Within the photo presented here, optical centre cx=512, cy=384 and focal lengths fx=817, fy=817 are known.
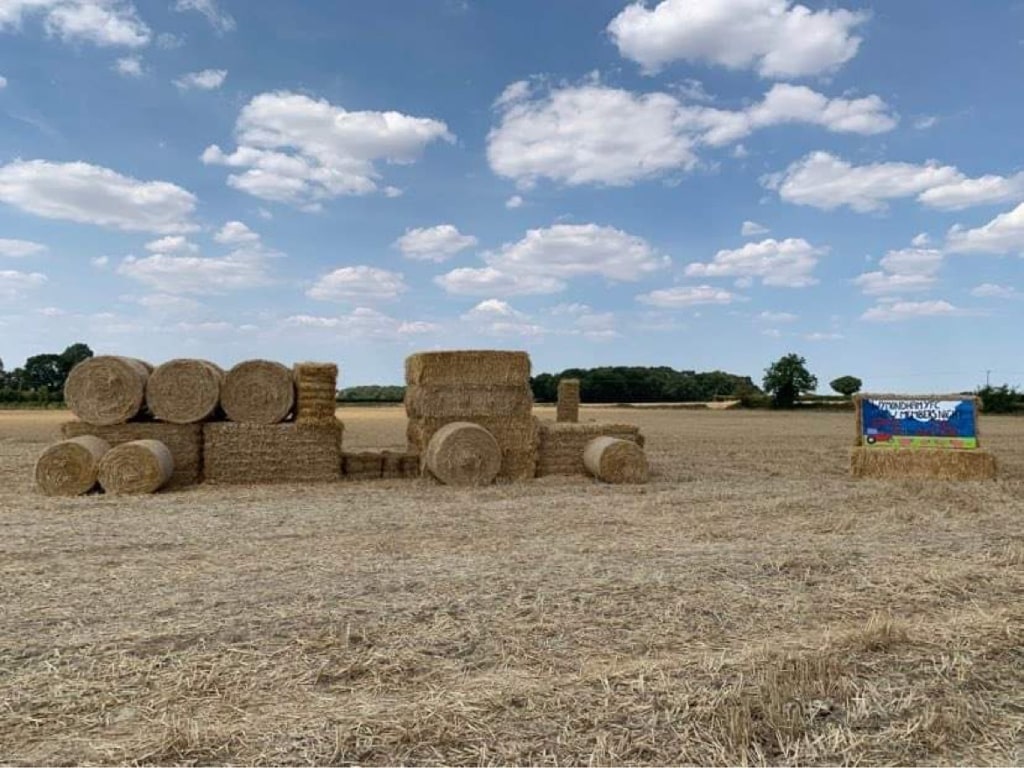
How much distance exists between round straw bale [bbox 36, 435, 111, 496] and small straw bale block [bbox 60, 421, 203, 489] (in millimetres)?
806

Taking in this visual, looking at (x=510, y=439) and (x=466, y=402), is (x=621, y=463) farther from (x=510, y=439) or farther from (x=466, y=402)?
(x=466, y=402)

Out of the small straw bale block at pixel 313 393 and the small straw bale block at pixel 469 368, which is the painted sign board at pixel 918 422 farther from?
the small straw bale block at pixel 313 393

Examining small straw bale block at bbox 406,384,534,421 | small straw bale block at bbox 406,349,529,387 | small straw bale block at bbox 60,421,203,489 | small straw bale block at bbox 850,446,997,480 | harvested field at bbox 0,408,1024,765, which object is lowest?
harvested field at bbox 0,408,1024,765

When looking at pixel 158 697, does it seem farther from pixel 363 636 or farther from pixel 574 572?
pixel 574 572

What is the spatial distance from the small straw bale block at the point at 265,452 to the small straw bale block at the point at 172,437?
121 mm

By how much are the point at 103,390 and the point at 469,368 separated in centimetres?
470

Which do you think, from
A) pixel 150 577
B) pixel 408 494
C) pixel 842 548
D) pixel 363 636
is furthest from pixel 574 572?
pixel 408 494

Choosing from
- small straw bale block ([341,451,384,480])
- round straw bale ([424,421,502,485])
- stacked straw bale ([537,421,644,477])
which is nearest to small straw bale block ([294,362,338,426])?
small straw bale block ([341,451,384,480])

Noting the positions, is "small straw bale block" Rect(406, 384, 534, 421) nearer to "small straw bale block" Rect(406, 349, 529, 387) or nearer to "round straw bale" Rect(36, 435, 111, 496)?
"small straw bale block" Rect(406, 349, 529, 387)

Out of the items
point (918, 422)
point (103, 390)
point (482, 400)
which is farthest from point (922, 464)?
point (103, 390)

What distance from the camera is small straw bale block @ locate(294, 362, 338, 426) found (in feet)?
35.4

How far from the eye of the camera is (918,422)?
12109 millimetres

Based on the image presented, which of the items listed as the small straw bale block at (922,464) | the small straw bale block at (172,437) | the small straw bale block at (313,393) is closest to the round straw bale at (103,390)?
the small straw bale block at (172,437)

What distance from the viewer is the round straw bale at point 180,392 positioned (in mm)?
10523
